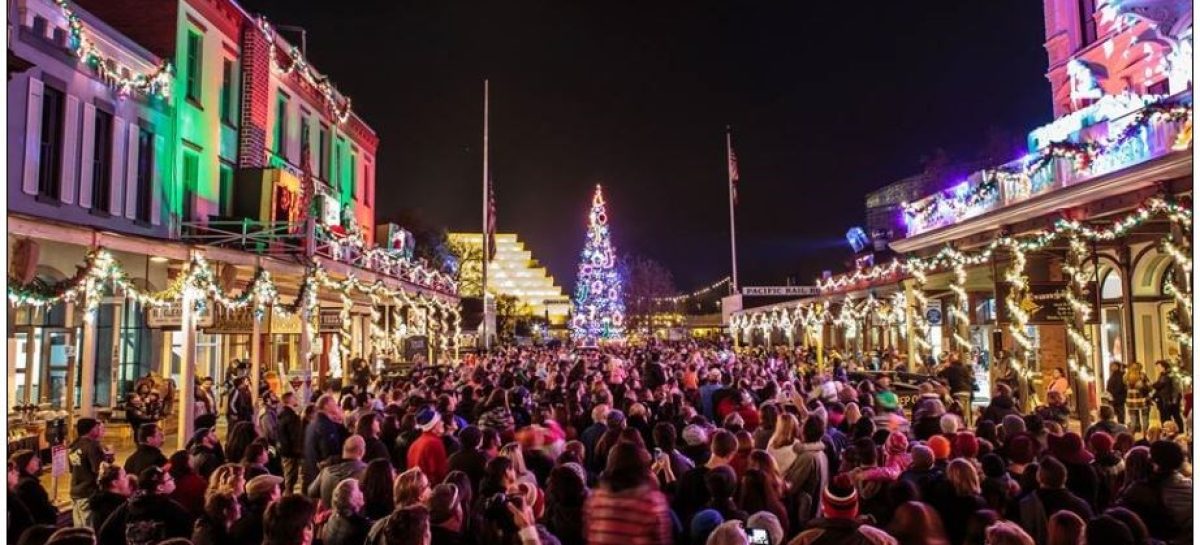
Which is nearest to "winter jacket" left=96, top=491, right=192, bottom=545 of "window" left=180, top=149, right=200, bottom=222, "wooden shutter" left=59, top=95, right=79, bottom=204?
"wooden shutter" left=59, top=95, right=79, bottom=204

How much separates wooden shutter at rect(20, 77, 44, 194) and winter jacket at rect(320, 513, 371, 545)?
13.4 meters

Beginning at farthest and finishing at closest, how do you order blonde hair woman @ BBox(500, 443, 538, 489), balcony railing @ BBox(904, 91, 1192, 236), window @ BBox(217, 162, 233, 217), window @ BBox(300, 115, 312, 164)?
window @ BBox(300, 115, 312, 164), window @ BBox(217, 162, 233, 217), balcony railing @ BBox(904, 91, 1192, 236), blonde hair woman @ BBox(500, 443, 538, 489)

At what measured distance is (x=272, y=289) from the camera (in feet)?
49.5

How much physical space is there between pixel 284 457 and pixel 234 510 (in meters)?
4.50

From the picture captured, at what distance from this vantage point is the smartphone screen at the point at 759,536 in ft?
14.9

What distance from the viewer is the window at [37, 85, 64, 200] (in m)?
15.2

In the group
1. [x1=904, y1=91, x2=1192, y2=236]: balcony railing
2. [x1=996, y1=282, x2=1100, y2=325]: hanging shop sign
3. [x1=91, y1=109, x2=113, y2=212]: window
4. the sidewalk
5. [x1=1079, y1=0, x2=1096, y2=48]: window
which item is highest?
[x1=1079, y1=0, x2=1096, y2=48]: window

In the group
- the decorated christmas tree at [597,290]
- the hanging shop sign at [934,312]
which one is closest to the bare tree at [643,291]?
the decorated christmas tree at [597,290]

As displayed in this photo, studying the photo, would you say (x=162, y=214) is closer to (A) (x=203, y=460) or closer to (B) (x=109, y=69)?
(B) (x=109, y=69)

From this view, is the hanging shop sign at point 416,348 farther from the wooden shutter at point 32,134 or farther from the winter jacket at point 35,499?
the winter jacket at point 35,499

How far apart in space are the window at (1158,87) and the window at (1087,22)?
3.58m

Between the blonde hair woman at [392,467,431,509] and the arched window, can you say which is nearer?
the blonde hair woman at [392,467,431,509]

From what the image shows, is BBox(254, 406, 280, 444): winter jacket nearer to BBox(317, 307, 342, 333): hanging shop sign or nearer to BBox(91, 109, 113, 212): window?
BBox(317, 307, 342, 333): hanging shop sign

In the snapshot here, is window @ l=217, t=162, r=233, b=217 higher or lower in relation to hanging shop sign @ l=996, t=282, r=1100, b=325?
higher
